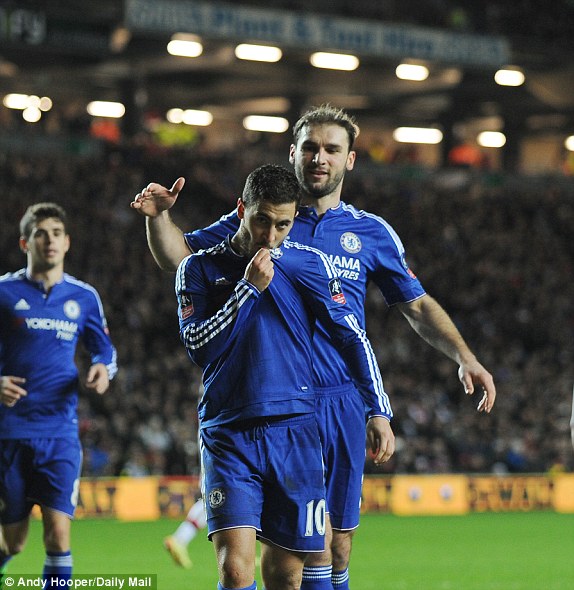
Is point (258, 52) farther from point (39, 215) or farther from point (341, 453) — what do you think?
point (341, 453)

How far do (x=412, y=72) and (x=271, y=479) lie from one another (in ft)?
89.3

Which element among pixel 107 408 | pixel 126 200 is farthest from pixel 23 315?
pixel 126 200

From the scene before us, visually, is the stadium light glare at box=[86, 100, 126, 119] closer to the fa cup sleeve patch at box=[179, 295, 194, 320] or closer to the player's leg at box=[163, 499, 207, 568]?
the player's leg at box=[163, 499, 207, 568]

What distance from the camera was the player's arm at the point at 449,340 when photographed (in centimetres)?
573

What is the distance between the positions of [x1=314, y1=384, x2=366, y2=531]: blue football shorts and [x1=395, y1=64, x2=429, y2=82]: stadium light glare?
25.7 meters

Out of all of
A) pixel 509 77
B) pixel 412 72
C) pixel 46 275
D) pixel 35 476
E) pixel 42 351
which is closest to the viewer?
pixel 35 476

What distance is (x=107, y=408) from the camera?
18703 millimetres

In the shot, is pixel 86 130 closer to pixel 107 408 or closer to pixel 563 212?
pixel 107 408

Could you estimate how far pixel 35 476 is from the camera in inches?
287

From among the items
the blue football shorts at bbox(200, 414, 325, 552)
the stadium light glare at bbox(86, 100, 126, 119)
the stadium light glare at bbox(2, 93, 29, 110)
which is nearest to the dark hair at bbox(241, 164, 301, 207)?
the blue football shorts at bbox(200, 414, 325, 552)

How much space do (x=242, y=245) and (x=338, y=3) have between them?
25.1 m

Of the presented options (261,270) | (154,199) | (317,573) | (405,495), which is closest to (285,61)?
(405,495)

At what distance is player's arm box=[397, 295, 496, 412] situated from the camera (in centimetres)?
573

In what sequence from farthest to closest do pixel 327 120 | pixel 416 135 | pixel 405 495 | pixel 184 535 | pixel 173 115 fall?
pixel 416 135 < pixel 173 115 < pixel 405 495 < pixel 184 535 < pixel 327 120
